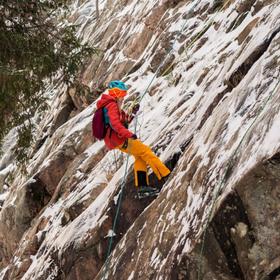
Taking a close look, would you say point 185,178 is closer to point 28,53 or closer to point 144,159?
point 144,159

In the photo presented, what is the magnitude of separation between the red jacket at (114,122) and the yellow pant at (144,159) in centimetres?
17

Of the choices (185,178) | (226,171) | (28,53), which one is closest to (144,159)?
(185,178)

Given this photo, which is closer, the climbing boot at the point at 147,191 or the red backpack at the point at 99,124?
the climbing boot at the point at 147,191

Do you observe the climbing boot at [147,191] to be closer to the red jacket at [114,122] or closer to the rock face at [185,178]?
the rock face at [185,178]

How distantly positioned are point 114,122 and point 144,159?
0.68m

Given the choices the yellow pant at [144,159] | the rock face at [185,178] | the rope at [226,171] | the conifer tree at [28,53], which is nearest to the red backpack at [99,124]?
the yellow pant at [144,159]

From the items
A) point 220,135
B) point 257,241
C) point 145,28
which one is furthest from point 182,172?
point 145,28

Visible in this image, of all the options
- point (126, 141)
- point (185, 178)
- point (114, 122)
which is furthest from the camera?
point (126, 141)

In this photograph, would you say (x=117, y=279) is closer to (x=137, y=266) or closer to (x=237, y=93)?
(x=137, y=266)

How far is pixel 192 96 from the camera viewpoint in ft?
30.6

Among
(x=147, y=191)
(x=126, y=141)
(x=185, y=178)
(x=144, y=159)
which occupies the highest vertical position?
(x=126, y=141)

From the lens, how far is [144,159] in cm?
686

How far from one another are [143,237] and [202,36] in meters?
8.20

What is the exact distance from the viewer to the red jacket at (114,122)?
6.76m
